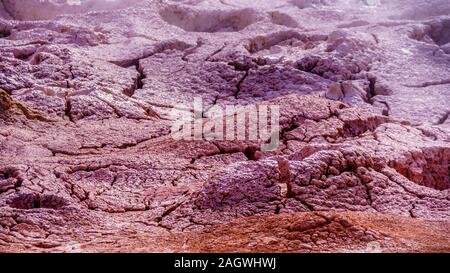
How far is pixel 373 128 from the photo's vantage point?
149 inches

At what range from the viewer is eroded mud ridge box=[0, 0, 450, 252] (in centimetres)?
239

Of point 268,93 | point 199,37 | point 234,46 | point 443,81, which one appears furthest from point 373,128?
point 199,37

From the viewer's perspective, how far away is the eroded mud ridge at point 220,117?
2389 mm

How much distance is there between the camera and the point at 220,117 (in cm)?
392

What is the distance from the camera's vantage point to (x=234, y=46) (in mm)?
5676

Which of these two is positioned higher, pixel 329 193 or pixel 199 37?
pixel 199 37

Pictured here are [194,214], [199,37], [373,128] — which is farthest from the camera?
[199,37]

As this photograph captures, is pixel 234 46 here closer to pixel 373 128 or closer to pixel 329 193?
pixel 373 128

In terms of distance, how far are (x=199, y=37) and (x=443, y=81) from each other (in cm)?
254

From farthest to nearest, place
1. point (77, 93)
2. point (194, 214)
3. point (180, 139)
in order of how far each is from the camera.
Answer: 1. point (77, 93)
2. point (180, 139)
3. point (194, 214)

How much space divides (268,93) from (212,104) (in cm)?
51
